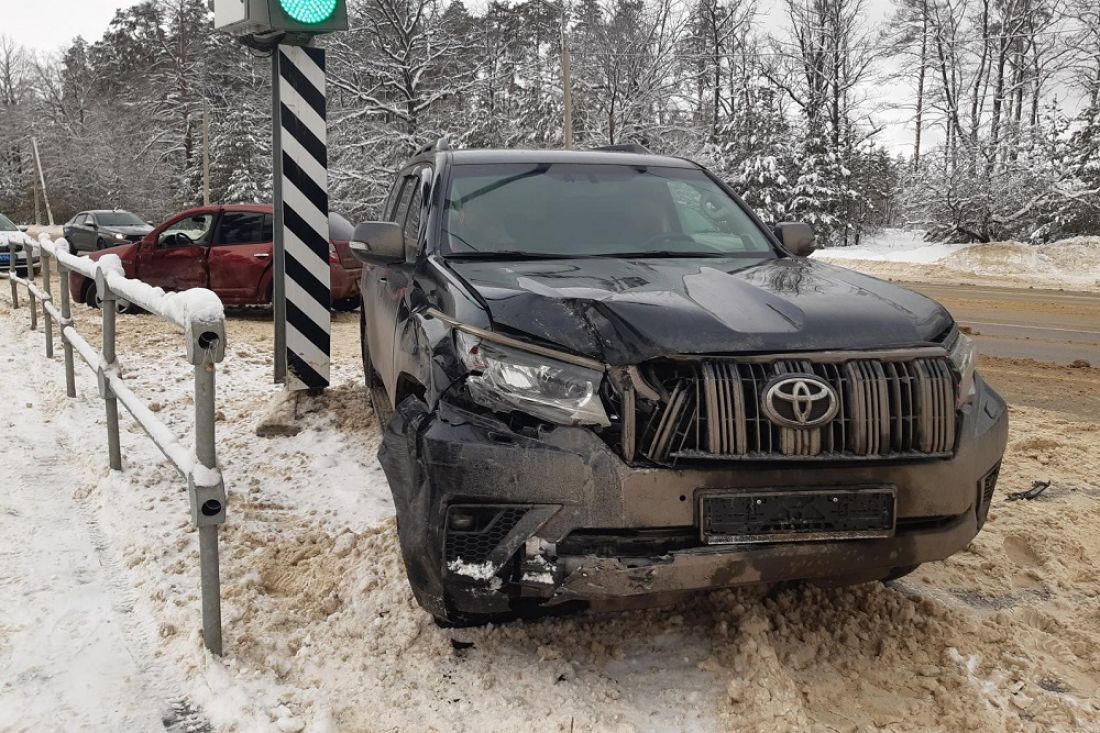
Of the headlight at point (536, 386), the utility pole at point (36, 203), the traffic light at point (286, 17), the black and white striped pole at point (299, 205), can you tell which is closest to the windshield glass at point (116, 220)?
the black and white striped pole at point (299, 205)

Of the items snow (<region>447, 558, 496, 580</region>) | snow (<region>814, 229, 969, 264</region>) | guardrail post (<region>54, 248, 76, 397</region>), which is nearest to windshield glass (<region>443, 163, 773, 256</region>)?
snow (<region>447, 558, 496, 580</region>)

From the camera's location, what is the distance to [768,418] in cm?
249

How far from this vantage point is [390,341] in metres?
3.98

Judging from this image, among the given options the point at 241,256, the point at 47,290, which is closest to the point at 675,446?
the point at 47,290

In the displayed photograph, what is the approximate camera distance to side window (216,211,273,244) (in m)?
12.0

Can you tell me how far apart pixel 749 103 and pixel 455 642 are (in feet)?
121

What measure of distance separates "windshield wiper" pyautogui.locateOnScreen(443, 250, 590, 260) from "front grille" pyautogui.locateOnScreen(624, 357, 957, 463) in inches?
47.8

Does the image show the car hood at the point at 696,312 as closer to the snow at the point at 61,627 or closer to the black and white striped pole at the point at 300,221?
the snow at the point at 61,627

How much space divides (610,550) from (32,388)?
621 centimetres

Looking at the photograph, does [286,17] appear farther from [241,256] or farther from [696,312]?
[241,256]

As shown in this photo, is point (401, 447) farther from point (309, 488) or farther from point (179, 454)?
point (309, 488)

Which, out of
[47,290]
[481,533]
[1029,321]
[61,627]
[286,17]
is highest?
[286,17]

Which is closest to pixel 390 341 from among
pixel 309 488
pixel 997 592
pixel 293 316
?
pixel 309 488

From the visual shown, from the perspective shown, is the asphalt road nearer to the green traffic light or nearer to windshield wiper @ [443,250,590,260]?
windshield wiper @ [443,250,590,260]
